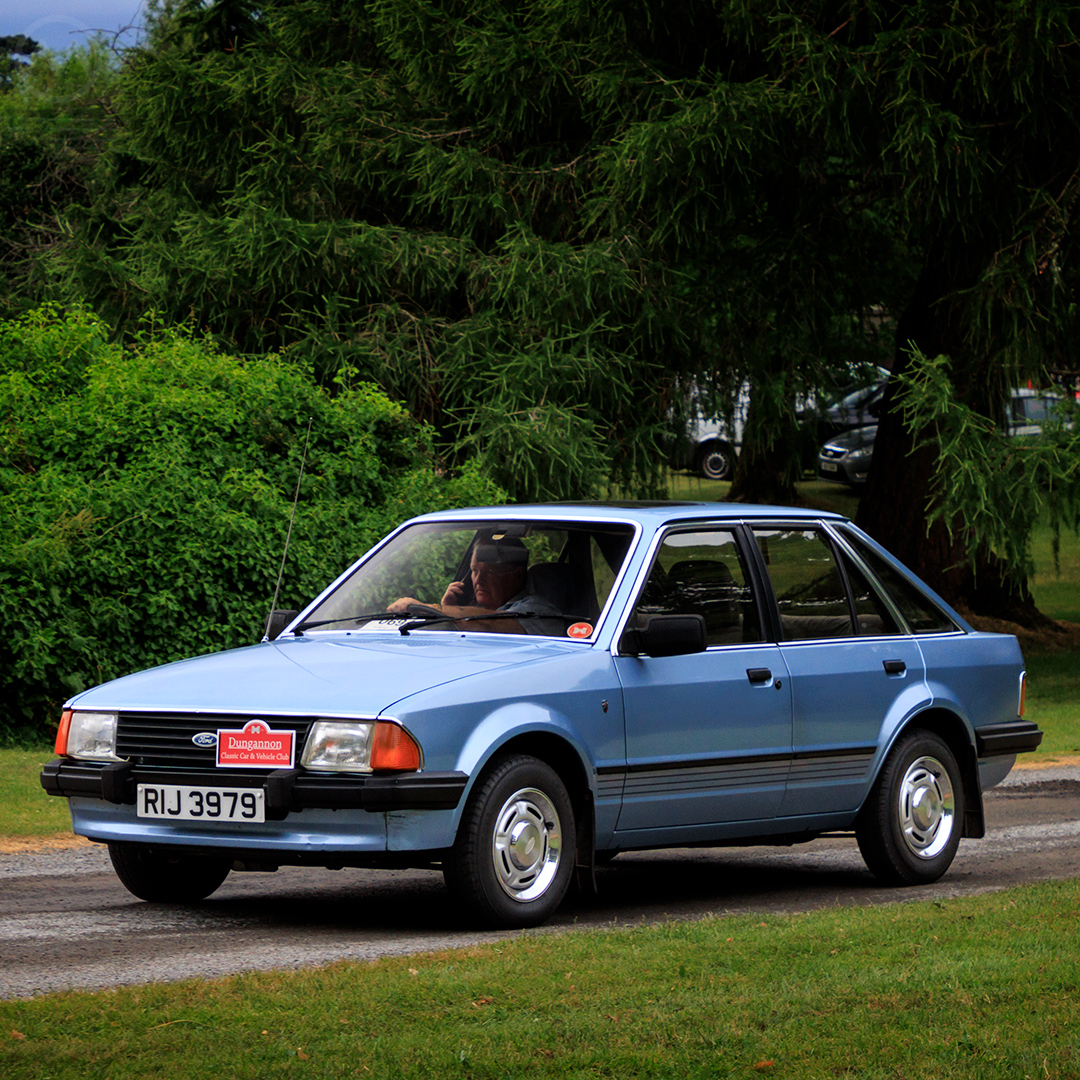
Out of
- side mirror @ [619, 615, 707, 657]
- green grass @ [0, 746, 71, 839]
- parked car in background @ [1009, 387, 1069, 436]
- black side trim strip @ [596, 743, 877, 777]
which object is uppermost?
parked car in background @ [1009, 387, 1069, 436]

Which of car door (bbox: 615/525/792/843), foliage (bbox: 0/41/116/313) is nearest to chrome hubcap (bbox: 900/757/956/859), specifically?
car door (bbox: 615/525/792/843)

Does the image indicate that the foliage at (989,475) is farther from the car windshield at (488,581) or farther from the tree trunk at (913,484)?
the car windshield at (488,581)

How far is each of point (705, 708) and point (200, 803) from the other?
2.28 m

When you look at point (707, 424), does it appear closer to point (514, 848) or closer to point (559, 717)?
point (559, 717)

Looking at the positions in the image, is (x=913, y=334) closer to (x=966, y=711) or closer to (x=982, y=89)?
(x=982, y=89)

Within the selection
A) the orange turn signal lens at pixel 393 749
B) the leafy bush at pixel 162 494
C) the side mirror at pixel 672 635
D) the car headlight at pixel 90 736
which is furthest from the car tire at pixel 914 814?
the leafy bush at pixel 162 494

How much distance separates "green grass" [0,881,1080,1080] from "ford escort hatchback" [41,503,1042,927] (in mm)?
667

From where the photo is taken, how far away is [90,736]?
24.0 ft

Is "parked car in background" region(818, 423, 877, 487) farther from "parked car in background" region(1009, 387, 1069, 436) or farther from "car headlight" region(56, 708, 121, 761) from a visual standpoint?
"car headlight" region(56, 708, 121, 761)

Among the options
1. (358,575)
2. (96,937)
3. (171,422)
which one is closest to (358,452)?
(171,422)

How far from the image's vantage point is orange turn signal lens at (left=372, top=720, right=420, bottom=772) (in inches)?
263

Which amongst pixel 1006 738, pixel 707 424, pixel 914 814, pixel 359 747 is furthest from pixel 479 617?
pixel 707 424

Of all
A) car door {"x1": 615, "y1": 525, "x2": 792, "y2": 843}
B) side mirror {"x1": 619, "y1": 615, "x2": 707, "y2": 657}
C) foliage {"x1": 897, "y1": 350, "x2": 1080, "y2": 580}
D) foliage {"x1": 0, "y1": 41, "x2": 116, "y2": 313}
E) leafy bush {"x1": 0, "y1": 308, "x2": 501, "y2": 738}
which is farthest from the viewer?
foliage {"x1": 0, "y1": 41, "x2": 116, "y2": 313}

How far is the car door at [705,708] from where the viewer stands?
770cm
